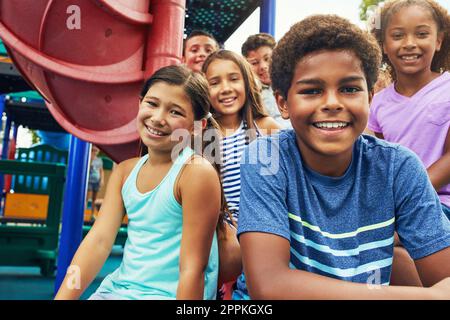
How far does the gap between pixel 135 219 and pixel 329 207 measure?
0.40m

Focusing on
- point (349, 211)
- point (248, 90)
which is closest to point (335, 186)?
point (349, 211)

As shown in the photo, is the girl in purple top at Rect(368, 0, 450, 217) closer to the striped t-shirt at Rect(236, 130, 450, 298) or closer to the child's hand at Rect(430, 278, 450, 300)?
the striped t-shirt at Rect(236, 130, 450, 298)

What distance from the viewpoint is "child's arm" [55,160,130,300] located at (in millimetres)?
849

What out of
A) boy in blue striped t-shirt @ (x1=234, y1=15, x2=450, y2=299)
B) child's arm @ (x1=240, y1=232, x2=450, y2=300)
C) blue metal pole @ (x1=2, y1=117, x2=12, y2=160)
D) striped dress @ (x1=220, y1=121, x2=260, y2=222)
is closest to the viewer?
child's arm @ (x1=240, y1=232, x2=450, y2=300)

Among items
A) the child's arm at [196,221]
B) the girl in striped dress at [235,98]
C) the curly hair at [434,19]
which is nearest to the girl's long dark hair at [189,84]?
the child's arm at [196,221]

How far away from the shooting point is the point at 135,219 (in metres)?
0.91

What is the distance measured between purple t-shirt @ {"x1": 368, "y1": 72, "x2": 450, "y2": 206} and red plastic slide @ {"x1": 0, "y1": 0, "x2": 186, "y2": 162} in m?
0.60

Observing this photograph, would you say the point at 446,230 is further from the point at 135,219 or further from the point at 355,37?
the point at 135,219

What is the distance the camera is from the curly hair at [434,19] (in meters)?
1.17

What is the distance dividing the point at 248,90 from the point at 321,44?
629 mm

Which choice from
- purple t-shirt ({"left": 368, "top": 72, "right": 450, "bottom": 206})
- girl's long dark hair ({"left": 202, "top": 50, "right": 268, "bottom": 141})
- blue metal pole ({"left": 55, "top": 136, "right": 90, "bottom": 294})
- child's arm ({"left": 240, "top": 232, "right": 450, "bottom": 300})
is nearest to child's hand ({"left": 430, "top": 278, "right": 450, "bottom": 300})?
child's arm ({"left": 240, "top": 232, "right": 450, "bottom": 300})

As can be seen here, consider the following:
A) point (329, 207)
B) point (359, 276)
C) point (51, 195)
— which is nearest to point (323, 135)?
point (329, 207)
